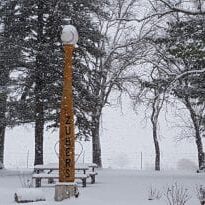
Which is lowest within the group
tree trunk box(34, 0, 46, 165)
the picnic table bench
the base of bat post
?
the base of bat post

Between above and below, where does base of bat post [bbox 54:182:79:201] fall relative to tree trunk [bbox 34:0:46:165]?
below

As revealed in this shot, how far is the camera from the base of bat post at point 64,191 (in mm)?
11188

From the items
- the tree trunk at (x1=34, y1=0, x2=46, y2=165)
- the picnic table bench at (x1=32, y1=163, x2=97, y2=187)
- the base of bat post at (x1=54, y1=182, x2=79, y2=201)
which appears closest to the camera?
the base of bat post at (x1=54, y1=182, x2=79, y2=201)

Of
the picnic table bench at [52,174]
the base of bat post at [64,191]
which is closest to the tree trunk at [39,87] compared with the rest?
the picnic table bench at [52,174]

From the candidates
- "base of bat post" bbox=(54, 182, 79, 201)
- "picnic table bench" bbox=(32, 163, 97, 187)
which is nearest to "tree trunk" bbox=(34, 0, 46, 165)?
"picnic table bench" bbox=(32, 163, 97, 187)

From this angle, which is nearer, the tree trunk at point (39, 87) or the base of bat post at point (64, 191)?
the base of bat post at point (64, 191)

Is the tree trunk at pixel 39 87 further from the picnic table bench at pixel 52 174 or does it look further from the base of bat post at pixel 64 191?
the base of bat post at pixel 64 191

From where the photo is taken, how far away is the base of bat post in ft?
36.7

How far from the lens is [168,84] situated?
19.1 metres

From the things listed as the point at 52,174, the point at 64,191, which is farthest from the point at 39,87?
the point at 64,191

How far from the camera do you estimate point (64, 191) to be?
37.0 ft

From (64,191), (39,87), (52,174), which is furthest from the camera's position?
(39,87)

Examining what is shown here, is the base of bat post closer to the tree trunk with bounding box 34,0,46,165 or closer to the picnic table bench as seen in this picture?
the picnic table bench

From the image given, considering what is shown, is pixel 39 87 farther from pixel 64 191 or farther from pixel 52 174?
pixel 64 191
